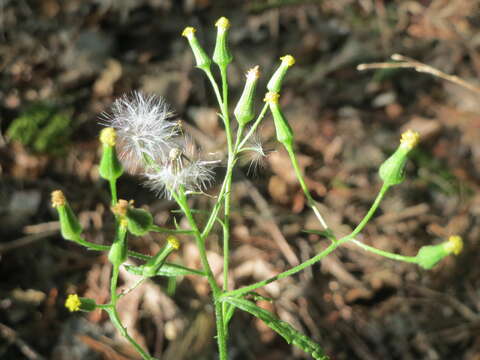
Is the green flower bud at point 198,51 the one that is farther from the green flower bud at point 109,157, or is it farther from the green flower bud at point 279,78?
the green flower bud at point 109,157

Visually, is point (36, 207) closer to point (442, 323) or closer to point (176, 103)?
point (176, 103)

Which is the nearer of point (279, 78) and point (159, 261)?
point (159, 261)

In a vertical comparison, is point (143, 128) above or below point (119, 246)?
above

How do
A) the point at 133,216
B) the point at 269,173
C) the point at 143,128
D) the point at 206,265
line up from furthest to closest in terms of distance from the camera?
the point at 269,173, the point at 143,128, the point at 206,265, the point at 133,216

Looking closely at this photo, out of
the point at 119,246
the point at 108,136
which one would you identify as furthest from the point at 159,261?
the point at 108,136

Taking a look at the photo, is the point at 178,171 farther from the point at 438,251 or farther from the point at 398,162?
the point at 438,251

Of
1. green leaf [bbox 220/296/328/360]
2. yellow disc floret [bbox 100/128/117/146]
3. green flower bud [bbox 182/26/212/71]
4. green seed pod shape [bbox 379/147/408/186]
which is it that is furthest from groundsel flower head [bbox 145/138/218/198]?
green seed pod shape [bbox 379/147/408/186]

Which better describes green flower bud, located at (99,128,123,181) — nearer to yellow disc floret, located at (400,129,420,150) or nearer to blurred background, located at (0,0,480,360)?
yellow disc floret, located at (400,129,420,150)

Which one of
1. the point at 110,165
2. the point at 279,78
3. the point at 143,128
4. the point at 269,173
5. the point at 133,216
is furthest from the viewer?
the point at 269,173
